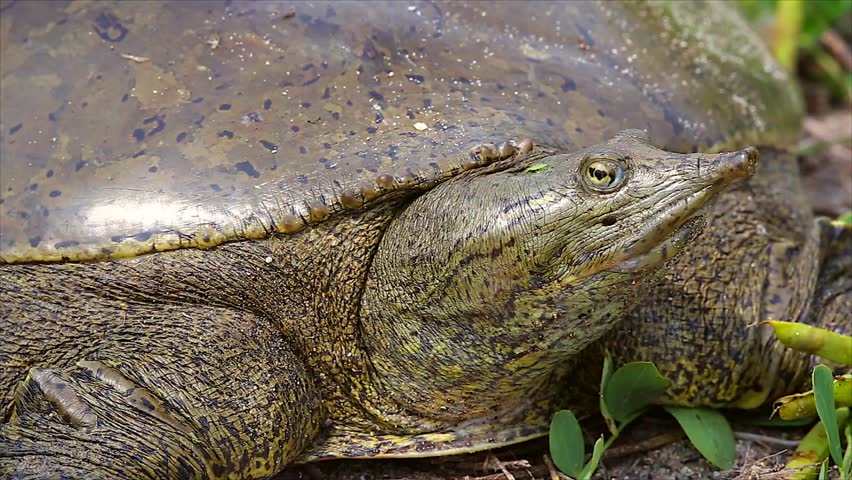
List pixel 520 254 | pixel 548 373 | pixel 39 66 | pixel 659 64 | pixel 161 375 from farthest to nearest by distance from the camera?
pixel 659 64 < pixel 39 66 < pixel 548 373 < pixel 161 375 < pixel 520 254

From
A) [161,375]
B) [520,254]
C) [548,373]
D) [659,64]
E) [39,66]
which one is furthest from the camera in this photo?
[659,64]

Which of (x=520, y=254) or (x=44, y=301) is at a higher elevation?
(x=520, y=254)

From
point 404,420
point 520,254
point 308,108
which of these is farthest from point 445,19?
point 404,420

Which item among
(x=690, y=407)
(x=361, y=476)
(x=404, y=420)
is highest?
(x=690, y=407)

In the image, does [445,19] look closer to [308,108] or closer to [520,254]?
[308,108]

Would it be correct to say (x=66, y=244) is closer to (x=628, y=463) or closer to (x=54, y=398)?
(x=54, y=398)

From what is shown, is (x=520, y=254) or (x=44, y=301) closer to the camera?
(x=520, y=254)

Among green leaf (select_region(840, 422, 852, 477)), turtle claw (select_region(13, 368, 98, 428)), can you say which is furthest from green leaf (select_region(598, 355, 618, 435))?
turtle claw (select_region(13, 368, 98, 428))
